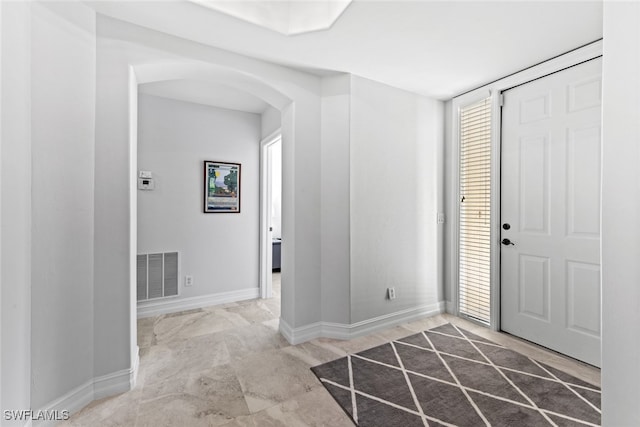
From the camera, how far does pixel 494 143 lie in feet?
8.86

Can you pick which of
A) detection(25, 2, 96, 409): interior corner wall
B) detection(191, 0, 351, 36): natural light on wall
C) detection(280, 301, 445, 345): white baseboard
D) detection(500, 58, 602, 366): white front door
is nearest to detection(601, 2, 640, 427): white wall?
detection(191, 0, 351, 36): natural light on wall

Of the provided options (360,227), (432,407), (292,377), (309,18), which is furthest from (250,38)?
(432,407)

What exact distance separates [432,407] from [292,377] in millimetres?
923

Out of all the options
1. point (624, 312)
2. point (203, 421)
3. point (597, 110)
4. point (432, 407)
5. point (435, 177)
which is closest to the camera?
point (624, 312)

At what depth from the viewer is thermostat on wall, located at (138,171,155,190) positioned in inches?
123

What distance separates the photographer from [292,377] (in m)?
2.00

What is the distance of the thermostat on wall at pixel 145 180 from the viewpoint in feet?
10.3

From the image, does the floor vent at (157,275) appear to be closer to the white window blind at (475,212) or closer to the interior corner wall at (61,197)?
the interior corner wall at (61,197)

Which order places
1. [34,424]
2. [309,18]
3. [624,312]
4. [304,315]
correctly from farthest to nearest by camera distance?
1. [304,315]
2. [309,18]
3. [34,424]
4. [624,312]

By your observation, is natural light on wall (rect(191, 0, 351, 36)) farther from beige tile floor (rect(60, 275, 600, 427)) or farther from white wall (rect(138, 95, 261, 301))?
beige tile floor (rect(60, 275, 600, 427))

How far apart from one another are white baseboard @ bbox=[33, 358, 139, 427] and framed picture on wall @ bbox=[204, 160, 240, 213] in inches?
77.9

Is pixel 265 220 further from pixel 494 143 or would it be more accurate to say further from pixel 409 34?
pixel 494 143

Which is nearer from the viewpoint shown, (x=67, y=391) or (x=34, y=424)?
(x=34, y=424)

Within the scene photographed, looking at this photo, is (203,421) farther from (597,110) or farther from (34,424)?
(597,110)
